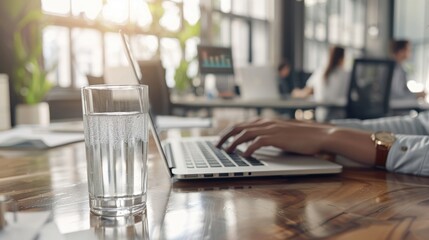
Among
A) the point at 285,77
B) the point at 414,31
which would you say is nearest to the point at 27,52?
the point at 285,77

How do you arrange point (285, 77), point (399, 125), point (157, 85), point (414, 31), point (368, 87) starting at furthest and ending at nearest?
point (414, 31) < point (285, 77) < point (368, 87) < point (157, 85) < point (399, 125)

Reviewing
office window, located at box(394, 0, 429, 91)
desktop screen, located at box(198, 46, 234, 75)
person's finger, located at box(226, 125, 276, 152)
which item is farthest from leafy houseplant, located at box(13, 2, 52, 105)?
office window, located at box(394, 0, 429, 91)

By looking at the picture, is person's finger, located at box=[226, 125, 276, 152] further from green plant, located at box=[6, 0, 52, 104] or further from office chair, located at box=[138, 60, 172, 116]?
green plant, located at box=[6, 0, 52, 104]

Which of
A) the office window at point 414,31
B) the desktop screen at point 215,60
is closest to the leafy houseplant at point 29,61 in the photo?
the desktop screen at point 215,60

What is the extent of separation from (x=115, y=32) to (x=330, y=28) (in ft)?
19.1

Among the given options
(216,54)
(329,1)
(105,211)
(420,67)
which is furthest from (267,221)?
(420,67)

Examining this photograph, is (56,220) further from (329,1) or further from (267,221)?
(329,1)

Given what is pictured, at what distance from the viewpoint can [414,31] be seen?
8.98 meters

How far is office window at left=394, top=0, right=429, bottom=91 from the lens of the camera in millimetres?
8844

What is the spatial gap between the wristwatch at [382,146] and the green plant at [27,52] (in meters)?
3.39

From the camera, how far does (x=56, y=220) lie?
0.39 meters

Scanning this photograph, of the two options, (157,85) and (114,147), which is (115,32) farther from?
(114,147)

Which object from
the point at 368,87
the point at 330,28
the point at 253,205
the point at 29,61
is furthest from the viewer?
the point at 330,28

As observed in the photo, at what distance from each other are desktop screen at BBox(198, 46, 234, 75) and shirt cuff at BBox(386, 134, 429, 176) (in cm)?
44
